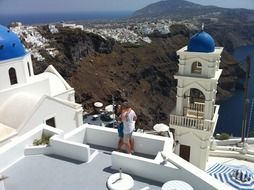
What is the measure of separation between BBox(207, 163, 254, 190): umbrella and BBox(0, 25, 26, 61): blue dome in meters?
12.2

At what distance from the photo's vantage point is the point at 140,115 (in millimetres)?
52969

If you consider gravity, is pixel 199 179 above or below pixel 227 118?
above

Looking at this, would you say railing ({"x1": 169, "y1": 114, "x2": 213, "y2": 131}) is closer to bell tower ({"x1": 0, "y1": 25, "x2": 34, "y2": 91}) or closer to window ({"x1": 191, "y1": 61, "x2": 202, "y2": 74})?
window ({"x1": 191, "y1": 61, "x2": 202, "y2": 74})

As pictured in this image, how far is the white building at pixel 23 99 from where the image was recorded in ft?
44.5

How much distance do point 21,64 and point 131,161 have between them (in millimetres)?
11172

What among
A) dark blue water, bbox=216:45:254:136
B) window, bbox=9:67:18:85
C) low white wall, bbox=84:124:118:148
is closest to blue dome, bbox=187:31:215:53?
low white wall, bbox=84:124:118:148

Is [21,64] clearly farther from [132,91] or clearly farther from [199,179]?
[132,91]

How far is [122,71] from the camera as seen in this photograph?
217ft

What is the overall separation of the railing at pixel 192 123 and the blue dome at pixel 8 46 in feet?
30.3

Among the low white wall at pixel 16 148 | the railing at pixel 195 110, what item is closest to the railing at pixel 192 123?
the railing at pixel 195 110

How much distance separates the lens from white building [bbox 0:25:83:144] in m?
13.6

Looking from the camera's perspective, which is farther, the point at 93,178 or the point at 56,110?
the point at 56,110

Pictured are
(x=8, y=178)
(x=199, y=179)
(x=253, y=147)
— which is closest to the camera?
(x=199, y=179)

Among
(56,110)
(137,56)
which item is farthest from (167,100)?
(56,110)
